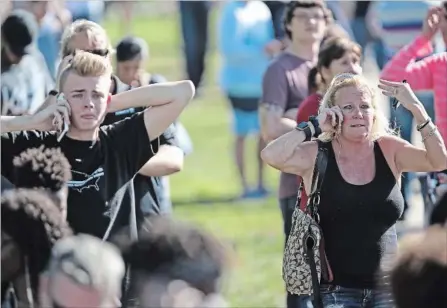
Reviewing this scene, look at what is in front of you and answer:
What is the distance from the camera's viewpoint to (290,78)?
8.21m

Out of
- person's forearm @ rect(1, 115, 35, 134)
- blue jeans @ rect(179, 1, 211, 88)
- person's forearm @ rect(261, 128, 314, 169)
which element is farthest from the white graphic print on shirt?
blue jeans @ rect(179, 1, 211, 88)

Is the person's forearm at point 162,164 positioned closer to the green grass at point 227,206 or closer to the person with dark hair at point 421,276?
the green grass at point 227,206

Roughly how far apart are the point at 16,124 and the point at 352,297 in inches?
68.0

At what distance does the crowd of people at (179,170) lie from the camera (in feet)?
13.9

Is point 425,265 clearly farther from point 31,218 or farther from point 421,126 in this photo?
point 421,126

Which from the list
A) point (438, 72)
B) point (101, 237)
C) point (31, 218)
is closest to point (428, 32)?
point (438, 72)

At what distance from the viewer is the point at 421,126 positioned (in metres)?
6.46

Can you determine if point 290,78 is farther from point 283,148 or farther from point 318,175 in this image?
point 318,175

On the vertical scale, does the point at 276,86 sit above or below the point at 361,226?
above

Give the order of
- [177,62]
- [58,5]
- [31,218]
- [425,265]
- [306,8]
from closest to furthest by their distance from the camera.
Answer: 1. [425,265]
2. [31,218]
3. [306,8]
4. [58,5]
5. [177,62]

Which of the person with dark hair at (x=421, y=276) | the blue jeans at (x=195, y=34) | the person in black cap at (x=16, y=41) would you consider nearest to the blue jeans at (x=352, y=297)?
the person with dark hair at (x=421, y=276)

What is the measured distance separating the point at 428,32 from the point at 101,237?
9.89ft

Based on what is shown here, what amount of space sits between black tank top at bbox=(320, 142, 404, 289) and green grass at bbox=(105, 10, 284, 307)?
1.58 feet

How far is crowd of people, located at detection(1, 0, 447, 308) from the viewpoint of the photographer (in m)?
4.24
